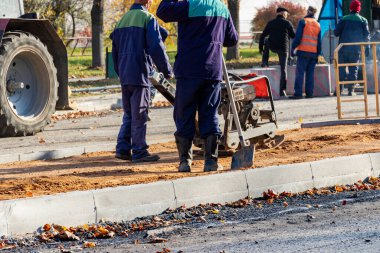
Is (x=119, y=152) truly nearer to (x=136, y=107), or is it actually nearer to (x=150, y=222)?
(x=136, y=107)

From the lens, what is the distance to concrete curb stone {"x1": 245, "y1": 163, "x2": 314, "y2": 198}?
403 inches

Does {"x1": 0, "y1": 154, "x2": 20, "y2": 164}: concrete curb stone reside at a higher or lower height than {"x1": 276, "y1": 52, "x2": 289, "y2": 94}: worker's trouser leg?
lower

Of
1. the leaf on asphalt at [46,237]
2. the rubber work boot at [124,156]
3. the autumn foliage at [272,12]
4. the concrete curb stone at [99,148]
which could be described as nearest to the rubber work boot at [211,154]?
the rubber work boot at [124,156]

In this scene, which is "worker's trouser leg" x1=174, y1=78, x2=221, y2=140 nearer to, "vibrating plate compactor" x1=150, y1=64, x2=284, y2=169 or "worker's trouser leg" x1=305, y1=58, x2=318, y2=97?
"vibrating plate compactor" x1=150, y1=64, x2=284, y2=169

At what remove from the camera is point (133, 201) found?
30.3ft

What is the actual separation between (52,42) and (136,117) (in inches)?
223

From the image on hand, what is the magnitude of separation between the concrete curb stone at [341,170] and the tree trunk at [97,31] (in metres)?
28.6

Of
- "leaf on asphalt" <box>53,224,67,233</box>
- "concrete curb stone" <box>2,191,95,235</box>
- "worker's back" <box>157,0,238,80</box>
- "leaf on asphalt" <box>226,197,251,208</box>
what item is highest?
A: "worker's back" <box>157,0,238,80</box>

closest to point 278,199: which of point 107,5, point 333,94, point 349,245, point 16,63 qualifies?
point 349,245

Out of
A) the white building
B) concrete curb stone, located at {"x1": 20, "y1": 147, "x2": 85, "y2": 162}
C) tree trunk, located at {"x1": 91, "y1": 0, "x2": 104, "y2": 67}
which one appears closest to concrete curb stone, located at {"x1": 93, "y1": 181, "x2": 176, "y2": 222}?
concrete curb stone, located at {"x1": 20, "y1": 147, "x2": 85, "y2": 162}

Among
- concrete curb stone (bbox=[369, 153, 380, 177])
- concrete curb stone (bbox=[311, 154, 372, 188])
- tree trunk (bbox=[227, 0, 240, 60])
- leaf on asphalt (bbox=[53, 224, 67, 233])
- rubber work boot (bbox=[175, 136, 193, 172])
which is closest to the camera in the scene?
leaf on asphalt (bbox=[53, 224, 67, 233])

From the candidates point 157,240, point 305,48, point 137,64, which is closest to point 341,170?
point 137,64

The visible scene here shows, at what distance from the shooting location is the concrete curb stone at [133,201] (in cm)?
902

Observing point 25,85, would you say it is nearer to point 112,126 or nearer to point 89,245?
point 112,126
